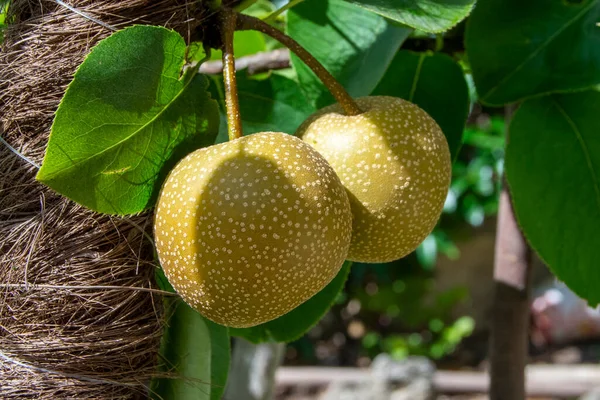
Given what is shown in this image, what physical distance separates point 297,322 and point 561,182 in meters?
0.34

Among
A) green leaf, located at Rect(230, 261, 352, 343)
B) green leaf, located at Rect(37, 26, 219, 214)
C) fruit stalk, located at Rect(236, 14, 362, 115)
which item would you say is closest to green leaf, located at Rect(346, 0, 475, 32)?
fruit stalk, located at Rect(236, 14, 362, 115)

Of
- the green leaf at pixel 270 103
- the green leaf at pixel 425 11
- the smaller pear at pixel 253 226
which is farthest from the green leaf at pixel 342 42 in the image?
the smaller pear at pixel 253 226

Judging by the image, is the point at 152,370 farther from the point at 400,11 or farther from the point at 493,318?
the point at 493,318

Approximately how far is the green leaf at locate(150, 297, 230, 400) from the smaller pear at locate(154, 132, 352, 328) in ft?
0.47

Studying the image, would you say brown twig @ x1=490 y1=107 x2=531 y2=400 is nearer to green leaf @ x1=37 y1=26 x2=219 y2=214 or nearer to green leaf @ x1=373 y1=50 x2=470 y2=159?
green leaf @ x1=373 y1=50 x2=470 y2=159

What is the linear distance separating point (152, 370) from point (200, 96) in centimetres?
25

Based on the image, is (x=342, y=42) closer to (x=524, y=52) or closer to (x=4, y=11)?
(x=524, y=52)

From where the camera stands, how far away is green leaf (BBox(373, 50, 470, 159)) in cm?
79

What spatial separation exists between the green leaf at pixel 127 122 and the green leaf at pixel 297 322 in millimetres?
237

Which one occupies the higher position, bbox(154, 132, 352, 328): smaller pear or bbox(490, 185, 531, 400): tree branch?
bbox(154, 132, 352, 328): smaller pear

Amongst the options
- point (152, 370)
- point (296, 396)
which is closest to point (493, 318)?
point (152, 370)

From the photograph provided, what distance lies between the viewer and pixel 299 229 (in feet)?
1.59

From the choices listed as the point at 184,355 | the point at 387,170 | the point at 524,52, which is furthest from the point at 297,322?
the point at 524,52

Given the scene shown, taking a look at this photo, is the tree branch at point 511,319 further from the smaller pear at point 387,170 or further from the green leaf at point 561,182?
the smaller pear at point 387,170
